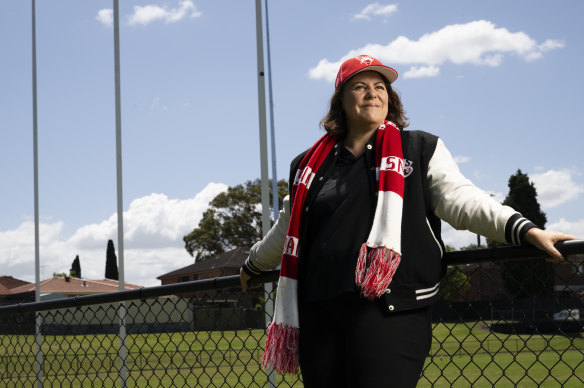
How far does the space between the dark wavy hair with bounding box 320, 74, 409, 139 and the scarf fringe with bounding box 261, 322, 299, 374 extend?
67 centimetres

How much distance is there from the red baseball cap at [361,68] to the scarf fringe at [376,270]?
64 centimetres

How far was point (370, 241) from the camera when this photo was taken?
1919 millimetres

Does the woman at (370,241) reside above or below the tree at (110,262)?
below

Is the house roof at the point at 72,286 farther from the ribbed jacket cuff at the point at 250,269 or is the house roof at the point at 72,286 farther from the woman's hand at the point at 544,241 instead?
the woman's hand at the point at 544,241

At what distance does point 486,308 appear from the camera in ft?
8.70

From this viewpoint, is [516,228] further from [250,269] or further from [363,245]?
[250,269]

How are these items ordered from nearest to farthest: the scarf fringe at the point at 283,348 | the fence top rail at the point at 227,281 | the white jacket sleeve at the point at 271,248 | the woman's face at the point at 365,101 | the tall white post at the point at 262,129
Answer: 1. the fence top rail at the point at 227,281
2. the scarf fringe at the point at 283,348
3. the woman's face at the point at 365,101
4. the white jacket sleeve at the point at 271,248
5. the tall white post at the point at 262,129

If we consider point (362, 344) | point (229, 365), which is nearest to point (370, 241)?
point (362, 344)

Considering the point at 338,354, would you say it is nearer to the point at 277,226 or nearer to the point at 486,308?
the point at 277,226

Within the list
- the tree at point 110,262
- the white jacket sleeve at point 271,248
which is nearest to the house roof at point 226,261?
the tree at point 110,262

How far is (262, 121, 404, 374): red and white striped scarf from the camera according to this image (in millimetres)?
1878

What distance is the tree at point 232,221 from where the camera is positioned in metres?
42.6

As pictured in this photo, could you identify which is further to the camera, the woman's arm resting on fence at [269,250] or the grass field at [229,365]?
the grass field at [229,365]

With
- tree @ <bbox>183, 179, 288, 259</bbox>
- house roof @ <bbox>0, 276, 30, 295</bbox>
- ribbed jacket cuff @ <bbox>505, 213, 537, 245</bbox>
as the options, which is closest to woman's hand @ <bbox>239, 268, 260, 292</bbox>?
ribbed jacket cuff @ <bbox>505, 213, 537, 245</bbox>
